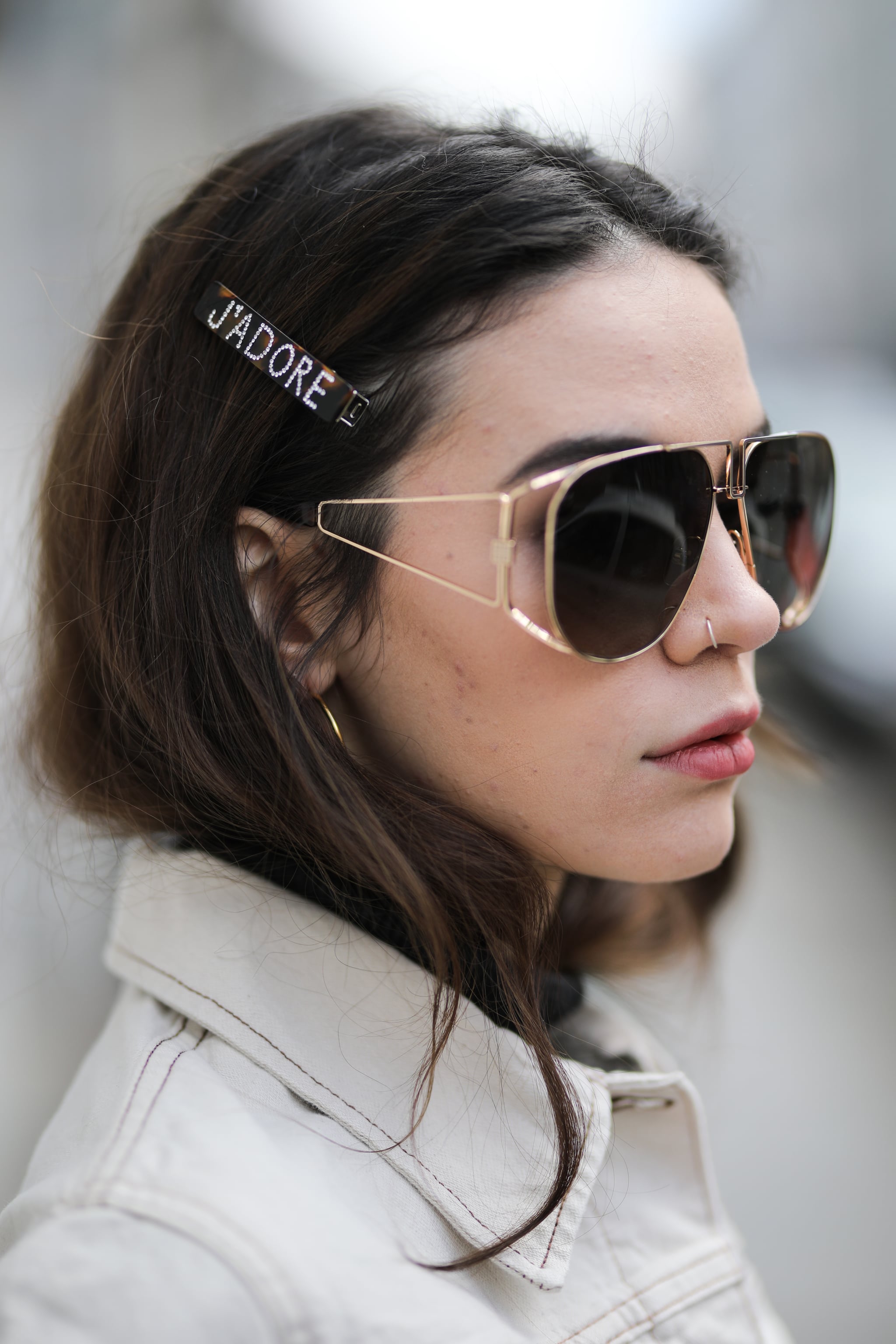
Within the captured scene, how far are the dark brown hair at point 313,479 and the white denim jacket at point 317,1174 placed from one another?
46 millimetres

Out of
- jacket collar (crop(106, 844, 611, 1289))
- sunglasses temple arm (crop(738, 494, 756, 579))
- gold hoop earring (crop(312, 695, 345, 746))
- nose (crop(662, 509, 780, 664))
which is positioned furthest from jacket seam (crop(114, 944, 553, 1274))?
sunglasses temple arm (crop(738, 494, 756, 579))

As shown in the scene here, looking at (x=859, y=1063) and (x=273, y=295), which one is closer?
(x=273, y=295)

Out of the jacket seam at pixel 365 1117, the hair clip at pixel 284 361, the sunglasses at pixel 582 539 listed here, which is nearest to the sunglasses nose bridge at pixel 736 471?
the sunglasses at pixel 582 539

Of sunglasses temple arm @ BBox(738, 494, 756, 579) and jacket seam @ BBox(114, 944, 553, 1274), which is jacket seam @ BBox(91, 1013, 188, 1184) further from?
sunglasses temple arm @ BBox(738, 494, 756, 579)

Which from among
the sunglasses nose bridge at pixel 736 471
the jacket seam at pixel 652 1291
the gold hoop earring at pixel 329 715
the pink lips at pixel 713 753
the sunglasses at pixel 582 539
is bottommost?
the jacket seam at pixel 652 1291

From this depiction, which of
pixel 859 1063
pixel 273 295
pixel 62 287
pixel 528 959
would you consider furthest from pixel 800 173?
pixel 528 959

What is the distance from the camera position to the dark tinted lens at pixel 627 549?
95 centimetres

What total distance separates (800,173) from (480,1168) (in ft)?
15.5

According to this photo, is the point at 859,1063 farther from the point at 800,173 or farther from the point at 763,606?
the point at 800,173

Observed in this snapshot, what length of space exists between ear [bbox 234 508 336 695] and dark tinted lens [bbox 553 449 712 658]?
0.31 metres

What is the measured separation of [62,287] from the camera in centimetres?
312

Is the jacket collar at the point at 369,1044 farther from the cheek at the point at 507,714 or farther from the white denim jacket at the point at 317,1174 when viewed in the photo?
the cheek at the point at 507,714

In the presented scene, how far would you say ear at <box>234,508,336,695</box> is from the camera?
3.52 ft

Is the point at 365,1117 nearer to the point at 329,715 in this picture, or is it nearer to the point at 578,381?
the point at 329,715
